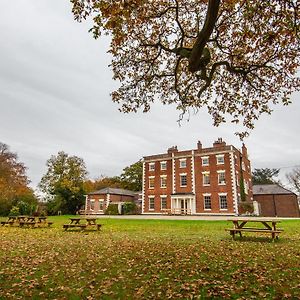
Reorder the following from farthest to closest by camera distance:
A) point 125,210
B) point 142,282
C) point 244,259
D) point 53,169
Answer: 1. point 53,169
2. point 125,210
3. point 244,259
4. point 142,282

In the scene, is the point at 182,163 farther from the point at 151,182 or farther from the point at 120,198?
the point at 120,198

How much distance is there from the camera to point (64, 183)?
47.4 meters

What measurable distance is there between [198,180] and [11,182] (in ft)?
102

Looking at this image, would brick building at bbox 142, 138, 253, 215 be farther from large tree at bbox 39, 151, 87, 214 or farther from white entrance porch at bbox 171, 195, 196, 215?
large tree at bbox 39, 151, 87, 214

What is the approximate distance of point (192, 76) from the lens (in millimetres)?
11688

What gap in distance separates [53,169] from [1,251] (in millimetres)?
45715

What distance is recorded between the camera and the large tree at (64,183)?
155 feet

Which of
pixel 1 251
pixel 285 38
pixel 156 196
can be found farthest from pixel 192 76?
pixel 156 196

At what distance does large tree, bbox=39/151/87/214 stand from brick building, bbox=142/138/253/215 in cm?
1351

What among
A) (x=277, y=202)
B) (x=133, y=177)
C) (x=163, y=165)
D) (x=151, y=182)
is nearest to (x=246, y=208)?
(x=277, y=202)

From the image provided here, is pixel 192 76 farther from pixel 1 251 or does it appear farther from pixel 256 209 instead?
pixel 256 209

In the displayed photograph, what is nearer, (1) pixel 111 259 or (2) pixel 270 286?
(2) pixel 270 286

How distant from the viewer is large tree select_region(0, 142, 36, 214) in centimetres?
3819

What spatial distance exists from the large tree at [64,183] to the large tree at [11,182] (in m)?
3.97
